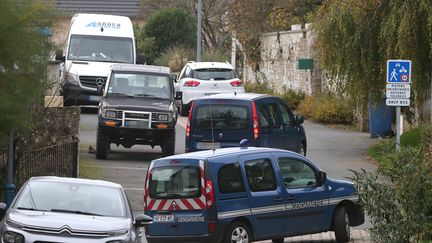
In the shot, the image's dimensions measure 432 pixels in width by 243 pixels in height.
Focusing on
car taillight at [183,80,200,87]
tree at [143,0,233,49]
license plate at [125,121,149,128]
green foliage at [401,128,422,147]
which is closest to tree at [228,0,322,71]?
tree at [143,0,233,49]

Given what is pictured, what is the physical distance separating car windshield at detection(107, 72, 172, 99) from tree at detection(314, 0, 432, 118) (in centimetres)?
444

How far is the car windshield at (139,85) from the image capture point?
2753 cm

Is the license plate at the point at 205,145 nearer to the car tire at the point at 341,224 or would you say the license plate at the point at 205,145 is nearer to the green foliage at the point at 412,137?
the car tire at the point at 341,224

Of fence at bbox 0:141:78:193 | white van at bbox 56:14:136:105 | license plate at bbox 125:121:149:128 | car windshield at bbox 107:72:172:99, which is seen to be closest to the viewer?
fence at bbox 0:141:78:193

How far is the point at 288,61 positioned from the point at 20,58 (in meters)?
31.7

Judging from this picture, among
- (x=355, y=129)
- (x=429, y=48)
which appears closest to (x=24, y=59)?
(x=429, y=48)

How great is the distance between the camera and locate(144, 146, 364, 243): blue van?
15766 mm

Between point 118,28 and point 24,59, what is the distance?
22179mm

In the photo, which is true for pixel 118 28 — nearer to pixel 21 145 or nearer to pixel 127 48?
pixel 127 48

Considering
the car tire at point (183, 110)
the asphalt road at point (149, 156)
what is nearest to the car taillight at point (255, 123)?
the asphalt road at point (149, 156)

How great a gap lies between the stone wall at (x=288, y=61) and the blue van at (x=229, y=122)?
18046 mm

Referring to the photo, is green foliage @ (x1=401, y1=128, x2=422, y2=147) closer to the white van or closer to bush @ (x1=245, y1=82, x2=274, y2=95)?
the white van

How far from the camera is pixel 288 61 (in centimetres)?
4722

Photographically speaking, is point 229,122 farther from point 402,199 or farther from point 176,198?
point 402,199
